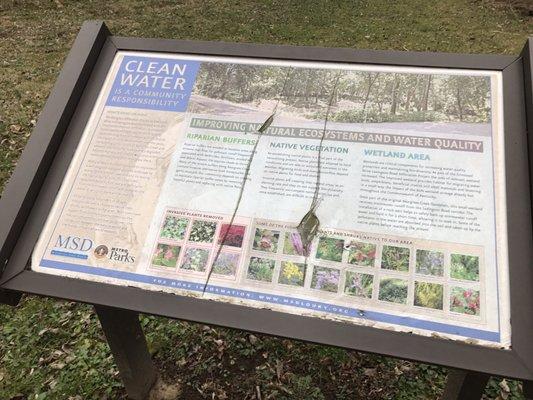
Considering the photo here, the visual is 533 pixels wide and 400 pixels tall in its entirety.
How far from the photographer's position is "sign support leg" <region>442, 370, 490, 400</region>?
6.40 ft

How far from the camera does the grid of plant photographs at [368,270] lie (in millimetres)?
1670

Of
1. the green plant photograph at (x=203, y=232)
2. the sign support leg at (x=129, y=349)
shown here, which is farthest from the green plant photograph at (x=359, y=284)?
the sign support leg at (x=129, y=349)

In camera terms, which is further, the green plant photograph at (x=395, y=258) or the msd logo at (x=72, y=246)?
the msd logo at (x=72, y=246)

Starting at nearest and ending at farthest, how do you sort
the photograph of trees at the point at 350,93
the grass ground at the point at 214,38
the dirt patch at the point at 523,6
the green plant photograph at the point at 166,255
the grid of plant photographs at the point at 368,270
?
1. the grid of plant photographs at the point at 368,270
2. the green plant photograph at the point at 166,255
3. the photograph of trees at the point at 350,93
4. the grass ground at the point at 214,38
5. the dirt patch at the point at 523,6

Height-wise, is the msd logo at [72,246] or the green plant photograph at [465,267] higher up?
the green plant photograph at [465,267]

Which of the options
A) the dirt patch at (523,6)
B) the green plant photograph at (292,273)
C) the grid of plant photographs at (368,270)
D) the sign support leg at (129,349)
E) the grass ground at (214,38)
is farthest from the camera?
the dirt patch at (523,6)

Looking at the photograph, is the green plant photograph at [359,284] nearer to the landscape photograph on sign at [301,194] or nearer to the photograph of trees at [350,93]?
the landscape photograph on sign at [301,194]

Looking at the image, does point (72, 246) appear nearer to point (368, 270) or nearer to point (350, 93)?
point (368, 270)

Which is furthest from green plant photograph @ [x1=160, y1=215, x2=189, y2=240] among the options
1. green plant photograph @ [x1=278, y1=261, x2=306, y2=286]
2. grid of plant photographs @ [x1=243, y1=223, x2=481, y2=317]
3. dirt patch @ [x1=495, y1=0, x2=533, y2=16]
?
dirt patch @ [x1=495, y1=0, x2=533, y2=16]

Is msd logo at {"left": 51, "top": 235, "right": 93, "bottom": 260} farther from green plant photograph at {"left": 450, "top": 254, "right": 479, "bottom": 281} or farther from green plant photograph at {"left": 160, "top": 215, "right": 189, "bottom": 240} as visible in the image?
green plant photograph at {"left": 450, "top": 254, "right": 479, "bottom": 281}

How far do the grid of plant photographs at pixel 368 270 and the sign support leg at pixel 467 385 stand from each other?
0.47 metres

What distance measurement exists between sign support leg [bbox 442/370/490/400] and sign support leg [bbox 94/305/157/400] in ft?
4.77

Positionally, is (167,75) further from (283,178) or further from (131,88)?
(283,178)

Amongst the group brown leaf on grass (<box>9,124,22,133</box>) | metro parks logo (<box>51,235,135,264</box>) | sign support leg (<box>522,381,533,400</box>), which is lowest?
sign support leg (<box>522,381,533,400</box>)
